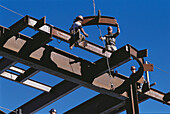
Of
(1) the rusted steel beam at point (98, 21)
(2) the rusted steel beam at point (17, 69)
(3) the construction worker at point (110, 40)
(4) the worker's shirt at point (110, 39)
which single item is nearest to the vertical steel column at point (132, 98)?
(3) the construction worker at point (110, 40)

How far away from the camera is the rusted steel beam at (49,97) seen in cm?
1623

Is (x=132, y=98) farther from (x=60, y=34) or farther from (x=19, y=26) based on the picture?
(x=19, y=26)

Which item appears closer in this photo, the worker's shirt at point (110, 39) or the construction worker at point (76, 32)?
the construction worker at point (76, 32)

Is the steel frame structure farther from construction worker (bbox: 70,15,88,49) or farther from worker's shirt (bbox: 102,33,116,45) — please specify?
worker's shirt (bbox: 102,33,116,45)

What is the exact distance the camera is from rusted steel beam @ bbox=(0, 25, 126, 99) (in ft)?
46.4

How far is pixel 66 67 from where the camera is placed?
15.1 metres

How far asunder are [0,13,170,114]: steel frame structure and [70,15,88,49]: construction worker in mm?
164

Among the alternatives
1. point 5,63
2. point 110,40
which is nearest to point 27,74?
point 5,63

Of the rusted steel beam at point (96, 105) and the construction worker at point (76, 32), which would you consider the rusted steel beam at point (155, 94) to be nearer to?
the rusted steel beam at point (96, 105)

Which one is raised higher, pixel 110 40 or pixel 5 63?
pixel 110 40

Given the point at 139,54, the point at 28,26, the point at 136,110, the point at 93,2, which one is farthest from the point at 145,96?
the point at 28,26

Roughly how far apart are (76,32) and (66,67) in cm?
127

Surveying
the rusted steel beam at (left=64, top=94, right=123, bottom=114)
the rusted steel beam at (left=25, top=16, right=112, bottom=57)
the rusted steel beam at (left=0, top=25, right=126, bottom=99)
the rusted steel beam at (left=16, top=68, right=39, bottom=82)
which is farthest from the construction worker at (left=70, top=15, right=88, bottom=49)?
the rusted steel beam at (left=64, top=94, right=123, bottom=114)

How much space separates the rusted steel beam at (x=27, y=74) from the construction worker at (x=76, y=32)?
72.3 inches
